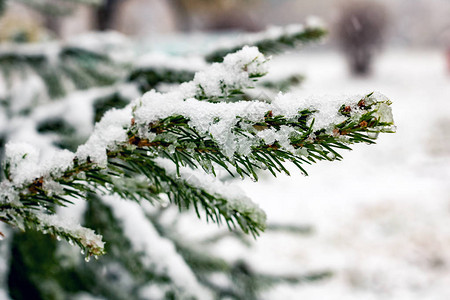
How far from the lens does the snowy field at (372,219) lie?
3215 mm

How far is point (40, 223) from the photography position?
1.65 ft

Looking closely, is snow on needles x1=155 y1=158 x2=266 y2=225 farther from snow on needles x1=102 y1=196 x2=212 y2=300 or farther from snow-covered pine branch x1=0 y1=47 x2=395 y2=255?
snow on needles x1=102 y1=196 x2=212 y2=300

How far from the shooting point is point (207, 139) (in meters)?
0.46

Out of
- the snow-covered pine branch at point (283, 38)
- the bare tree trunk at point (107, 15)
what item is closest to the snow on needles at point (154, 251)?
the snow-covered pine branch at point (283, 38)

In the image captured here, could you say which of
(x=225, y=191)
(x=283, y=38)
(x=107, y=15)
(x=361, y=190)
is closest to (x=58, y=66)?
(x=283, y=38)

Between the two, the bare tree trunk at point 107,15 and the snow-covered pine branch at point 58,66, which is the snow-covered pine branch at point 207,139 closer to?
the snow-covered pine branch at point 58,66

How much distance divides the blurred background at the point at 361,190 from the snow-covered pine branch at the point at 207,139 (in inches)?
1.9

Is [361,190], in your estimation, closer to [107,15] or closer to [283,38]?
[283,38]

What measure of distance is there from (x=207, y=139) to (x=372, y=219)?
173 inches

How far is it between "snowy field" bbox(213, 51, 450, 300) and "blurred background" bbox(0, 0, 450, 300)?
1cm

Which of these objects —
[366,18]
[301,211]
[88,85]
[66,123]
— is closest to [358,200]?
[301,211]

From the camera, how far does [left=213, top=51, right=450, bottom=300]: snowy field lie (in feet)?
10.5

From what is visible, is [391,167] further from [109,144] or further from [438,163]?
[109,144]

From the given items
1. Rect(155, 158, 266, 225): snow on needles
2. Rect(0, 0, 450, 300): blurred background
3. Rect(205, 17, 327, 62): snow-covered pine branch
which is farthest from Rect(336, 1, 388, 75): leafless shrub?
Rect(155, 158, 266, 225): snow on needles
